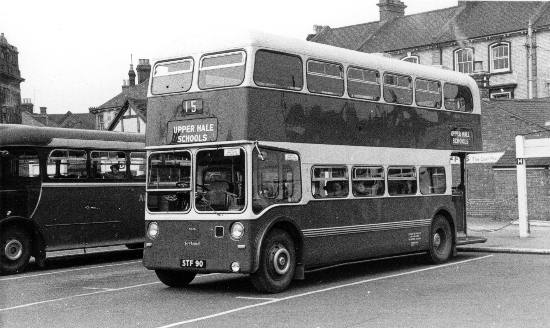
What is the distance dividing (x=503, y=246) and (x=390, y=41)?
3878 cm

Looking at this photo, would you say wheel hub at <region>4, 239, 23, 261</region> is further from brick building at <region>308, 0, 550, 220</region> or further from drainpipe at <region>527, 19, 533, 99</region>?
drainpipe at <region>527, 19, 533, 99</region>

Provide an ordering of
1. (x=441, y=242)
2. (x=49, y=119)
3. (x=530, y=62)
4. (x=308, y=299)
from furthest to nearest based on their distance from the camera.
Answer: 1. (x=49, y=119)
2. (x=530, y=62)
3. (x=441, y=242)
4. (x=308, y=299)

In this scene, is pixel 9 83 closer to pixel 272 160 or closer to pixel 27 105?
pixel 27 105

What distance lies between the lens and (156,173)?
12148 millimetres

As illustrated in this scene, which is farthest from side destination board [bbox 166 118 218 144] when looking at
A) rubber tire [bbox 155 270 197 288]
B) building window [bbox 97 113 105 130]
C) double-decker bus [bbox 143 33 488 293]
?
building window [bbox 97 113 105 130]

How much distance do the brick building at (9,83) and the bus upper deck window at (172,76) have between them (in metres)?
38.7

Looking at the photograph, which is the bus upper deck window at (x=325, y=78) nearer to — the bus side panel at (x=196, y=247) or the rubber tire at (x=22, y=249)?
the bus side panel at (x=196, y=247)

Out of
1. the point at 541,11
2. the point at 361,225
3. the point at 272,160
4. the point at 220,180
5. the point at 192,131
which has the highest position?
the point at 541,11

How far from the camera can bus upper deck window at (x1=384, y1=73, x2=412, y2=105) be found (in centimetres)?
1453

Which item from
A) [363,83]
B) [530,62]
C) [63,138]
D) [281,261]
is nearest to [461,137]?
[363,83]

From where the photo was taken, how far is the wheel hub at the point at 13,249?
15.3 m

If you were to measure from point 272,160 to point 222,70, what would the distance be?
1.59m

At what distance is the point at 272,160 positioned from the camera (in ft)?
38.7

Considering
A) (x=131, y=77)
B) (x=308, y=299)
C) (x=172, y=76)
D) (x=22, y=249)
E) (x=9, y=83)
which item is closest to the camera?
(x=308, y=299)
